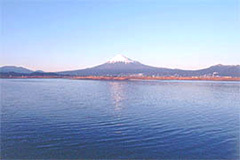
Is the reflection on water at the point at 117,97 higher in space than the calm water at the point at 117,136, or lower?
higher

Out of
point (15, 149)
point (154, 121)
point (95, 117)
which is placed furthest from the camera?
point (95, 117)

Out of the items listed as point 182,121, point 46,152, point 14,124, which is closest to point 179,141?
point 182,121

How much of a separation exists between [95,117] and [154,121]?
3771mm

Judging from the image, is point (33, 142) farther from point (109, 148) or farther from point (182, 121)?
point (182, 121)

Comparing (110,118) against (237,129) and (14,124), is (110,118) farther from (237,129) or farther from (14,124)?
(237,129)

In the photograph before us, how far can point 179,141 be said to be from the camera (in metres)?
9.61

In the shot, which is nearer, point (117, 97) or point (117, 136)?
point (117, 136)

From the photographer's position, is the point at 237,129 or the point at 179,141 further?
the point at 237,129

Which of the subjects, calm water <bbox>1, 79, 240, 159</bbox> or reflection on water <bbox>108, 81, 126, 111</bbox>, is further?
reflection on water <bbox>108, 81, 126, 111</bbox>

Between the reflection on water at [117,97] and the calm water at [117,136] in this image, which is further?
the reflection on water at [117,97]

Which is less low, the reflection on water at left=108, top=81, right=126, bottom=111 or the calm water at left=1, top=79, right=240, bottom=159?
the reflection on water at left=108, top=81, right=126, bottom=111

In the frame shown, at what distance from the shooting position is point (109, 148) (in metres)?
8.70

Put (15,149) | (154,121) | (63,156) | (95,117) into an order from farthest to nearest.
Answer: (95,117)
(154,121)
(15,149)
(63,156)

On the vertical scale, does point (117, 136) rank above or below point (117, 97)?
below
